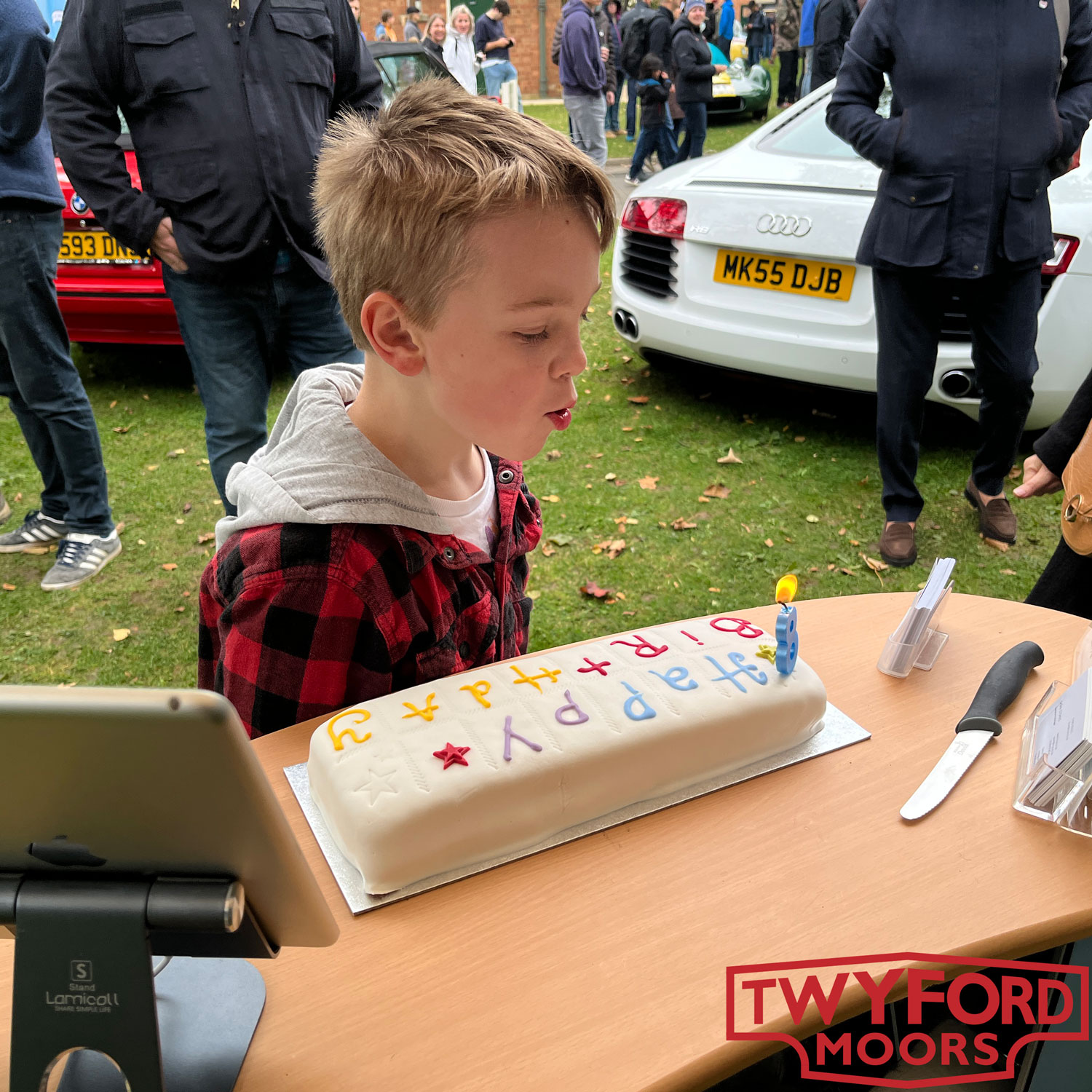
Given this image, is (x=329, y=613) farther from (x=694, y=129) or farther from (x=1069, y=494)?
(x=694, y=129)

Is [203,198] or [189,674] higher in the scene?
[203,198]

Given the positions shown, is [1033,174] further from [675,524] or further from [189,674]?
[189,674]

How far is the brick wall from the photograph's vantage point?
2461 cm

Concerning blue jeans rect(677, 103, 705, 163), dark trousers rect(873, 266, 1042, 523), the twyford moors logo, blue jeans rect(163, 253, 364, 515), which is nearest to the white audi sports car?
dark trousers rect(873, 266, 1042, 523)

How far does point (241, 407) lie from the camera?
10.3ft

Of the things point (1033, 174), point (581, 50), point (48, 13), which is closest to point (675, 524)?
point (1033, 174)

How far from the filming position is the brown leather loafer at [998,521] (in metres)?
3.85

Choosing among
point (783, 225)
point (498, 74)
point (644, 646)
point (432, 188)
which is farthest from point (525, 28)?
point (644, 646)

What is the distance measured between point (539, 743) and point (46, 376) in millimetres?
3087

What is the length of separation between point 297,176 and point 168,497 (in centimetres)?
201

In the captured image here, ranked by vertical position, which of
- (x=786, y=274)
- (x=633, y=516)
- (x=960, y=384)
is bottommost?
(x=633, y=516)

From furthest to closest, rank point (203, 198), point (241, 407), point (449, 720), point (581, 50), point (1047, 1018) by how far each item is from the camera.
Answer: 1. point (581, 50)
2. point (241, 407)
3. point (203, 198)
4. point (1047, 1018)
5. point (449, 720)

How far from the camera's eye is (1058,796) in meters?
1.22

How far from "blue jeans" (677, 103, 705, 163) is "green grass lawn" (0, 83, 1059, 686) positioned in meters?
6.35
